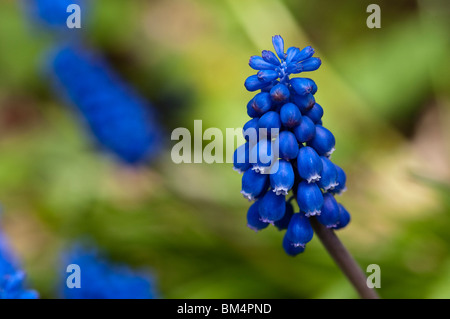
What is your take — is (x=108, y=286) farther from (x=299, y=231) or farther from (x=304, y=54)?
(x=304, y=54)

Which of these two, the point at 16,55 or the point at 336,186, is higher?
the point at 16,55

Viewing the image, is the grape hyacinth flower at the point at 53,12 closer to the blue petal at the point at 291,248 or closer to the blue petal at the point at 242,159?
the blue petal at the point at 242,159

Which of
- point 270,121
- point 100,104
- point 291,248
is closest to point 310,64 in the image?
point 270,121

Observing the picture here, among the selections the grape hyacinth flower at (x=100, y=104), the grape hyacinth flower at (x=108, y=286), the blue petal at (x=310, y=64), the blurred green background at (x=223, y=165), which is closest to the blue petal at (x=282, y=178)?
the blue petal at (x=310, y=64)
